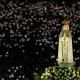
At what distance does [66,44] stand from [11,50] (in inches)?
377

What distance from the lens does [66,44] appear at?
16594 millimetres

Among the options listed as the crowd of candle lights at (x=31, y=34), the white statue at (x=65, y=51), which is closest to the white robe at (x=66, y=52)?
the white statue at (x=65, y=51)

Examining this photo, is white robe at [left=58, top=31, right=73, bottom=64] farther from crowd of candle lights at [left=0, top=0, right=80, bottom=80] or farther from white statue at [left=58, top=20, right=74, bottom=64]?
crowd of candle lights at [left=0, top=0, right=80, bottom=80]

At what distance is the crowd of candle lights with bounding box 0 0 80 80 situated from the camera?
23.4m

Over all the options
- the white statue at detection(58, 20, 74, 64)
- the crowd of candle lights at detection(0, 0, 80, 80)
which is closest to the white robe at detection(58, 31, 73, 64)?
the white statue at detection(58, 20, 74, 64)

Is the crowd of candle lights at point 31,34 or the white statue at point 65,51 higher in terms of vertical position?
the white statue at point 65,51

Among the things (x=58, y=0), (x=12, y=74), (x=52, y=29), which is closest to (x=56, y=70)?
(x=12, y=74)

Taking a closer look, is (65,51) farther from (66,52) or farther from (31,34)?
(31,34)

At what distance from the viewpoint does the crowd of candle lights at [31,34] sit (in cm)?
2342

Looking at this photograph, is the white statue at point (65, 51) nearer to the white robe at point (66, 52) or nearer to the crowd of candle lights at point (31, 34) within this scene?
the white robe at point (66, 52)

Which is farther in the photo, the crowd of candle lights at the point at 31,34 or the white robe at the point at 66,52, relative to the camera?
the crowd of candle lights at the point at 31,34

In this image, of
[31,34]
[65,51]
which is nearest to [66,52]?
[65,51]

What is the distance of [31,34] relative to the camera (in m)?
28.2

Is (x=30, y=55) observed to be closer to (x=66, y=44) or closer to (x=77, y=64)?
(x=77, y=64)
